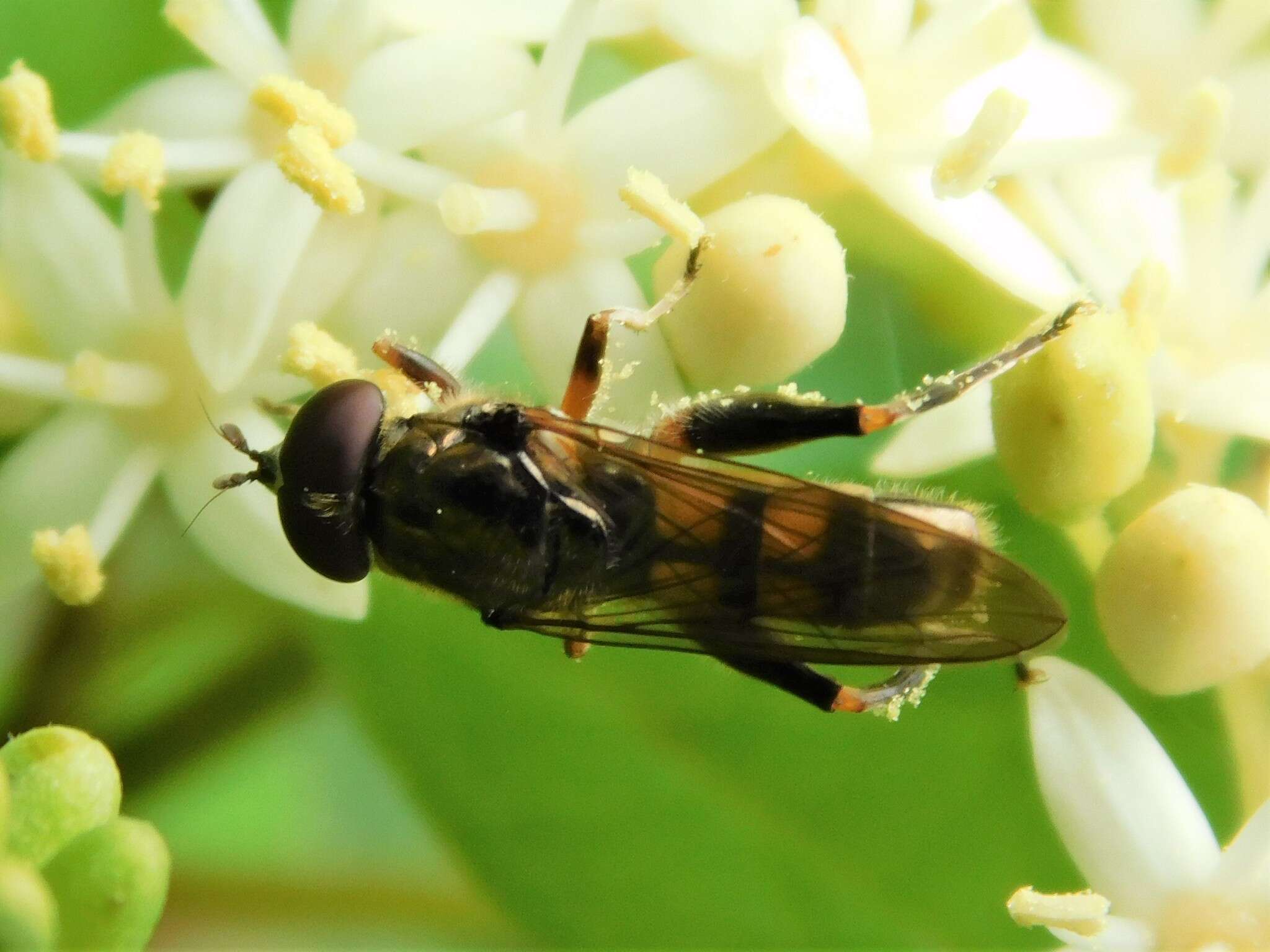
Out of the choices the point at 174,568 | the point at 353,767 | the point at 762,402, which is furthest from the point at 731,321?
the point at 353,767

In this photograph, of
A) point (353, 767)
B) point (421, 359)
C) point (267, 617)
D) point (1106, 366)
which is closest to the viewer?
point (1106, 366)

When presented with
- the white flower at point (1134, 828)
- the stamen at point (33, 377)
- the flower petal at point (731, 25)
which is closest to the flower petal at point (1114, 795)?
the white flower at point (1134, 828)

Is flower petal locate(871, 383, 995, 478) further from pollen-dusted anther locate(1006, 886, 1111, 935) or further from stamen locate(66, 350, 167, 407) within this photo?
stamen locate(66, 350, 167, 407)

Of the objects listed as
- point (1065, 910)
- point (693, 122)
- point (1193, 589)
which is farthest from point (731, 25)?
point (1065, 910)

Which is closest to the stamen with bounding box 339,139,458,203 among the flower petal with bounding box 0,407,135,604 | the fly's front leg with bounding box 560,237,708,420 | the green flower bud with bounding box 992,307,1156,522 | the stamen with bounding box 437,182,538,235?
the stamen with bounding box 437,182,538,235

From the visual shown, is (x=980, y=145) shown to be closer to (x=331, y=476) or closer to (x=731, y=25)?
(x=731, y=25)

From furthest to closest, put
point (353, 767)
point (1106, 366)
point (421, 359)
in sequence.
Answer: point (353, 767), point (421, 359), point (1106, 366)

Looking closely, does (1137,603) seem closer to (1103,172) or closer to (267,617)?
(1103,172)
